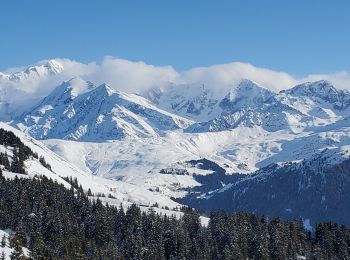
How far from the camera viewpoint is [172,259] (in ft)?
652

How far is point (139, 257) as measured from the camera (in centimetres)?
19938

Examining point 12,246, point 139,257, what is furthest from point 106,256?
point 12,246

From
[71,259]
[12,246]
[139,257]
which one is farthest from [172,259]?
[12,246]

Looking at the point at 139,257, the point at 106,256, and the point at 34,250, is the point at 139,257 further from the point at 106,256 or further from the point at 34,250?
the point at 34,250

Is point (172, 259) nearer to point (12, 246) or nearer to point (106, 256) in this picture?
point (106, 256)

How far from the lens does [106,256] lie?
194 meters

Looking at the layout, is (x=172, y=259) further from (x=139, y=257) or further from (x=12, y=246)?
(x=12, y=246)

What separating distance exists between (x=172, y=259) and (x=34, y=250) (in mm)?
45309

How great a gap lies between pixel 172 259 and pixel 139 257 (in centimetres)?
927

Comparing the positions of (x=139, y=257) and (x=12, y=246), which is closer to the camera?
(x=12, y=246)

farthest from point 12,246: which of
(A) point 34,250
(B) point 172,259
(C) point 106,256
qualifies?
(B) point 172,259

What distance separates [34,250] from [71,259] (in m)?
11.9

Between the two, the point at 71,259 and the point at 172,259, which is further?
the point at 172,259

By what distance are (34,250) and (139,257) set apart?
3952 centimetres
